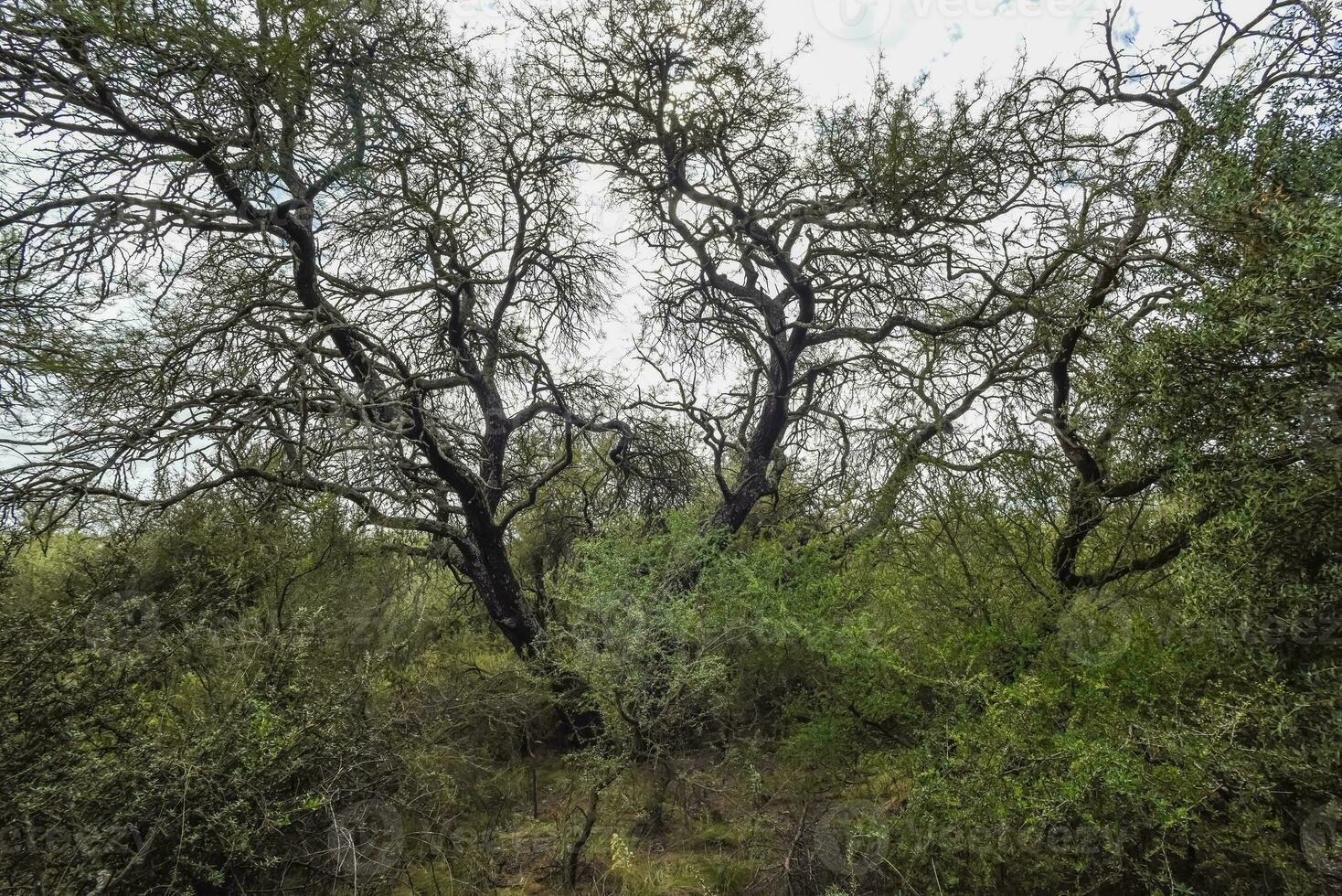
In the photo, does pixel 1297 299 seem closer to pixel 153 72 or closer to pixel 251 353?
pixel 153 72

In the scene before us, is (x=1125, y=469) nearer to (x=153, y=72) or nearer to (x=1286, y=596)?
(x=1286, y=596)

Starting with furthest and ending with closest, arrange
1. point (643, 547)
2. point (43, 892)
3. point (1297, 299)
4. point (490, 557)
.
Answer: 1. point (490, 557)
2. point (643, 547)
3. point (43, 892)
4. point (1297, 299)

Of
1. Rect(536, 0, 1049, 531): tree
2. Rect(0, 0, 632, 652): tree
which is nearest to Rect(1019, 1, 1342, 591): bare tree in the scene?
Rect(536, 0, 1049, 531): tree

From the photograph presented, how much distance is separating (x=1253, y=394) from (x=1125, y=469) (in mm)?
1012

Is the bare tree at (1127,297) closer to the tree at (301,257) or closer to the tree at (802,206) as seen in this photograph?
the tree at (802,206)

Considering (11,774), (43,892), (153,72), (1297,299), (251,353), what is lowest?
(43,892)

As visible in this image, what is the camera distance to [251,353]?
5.42 metres

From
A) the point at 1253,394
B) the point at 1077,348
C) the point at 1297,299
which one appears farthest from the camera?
the point at 1077,348

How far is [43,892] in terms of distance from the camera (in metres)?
3.11

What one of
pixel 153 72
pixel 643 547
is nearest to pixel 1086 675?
pixel 643 547

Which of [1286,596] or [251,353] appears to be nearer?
[1286,596]

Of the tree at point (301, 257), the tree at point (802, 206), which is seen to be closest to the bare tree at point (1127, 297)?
the tree at point (802, 206)

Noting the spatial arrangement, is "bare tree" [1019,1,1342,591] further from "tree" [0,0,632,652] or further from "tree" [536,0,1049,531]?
"tree" [0,0,632,652]

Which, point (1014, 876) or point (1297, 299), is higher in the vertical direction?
point (1297, 299)
